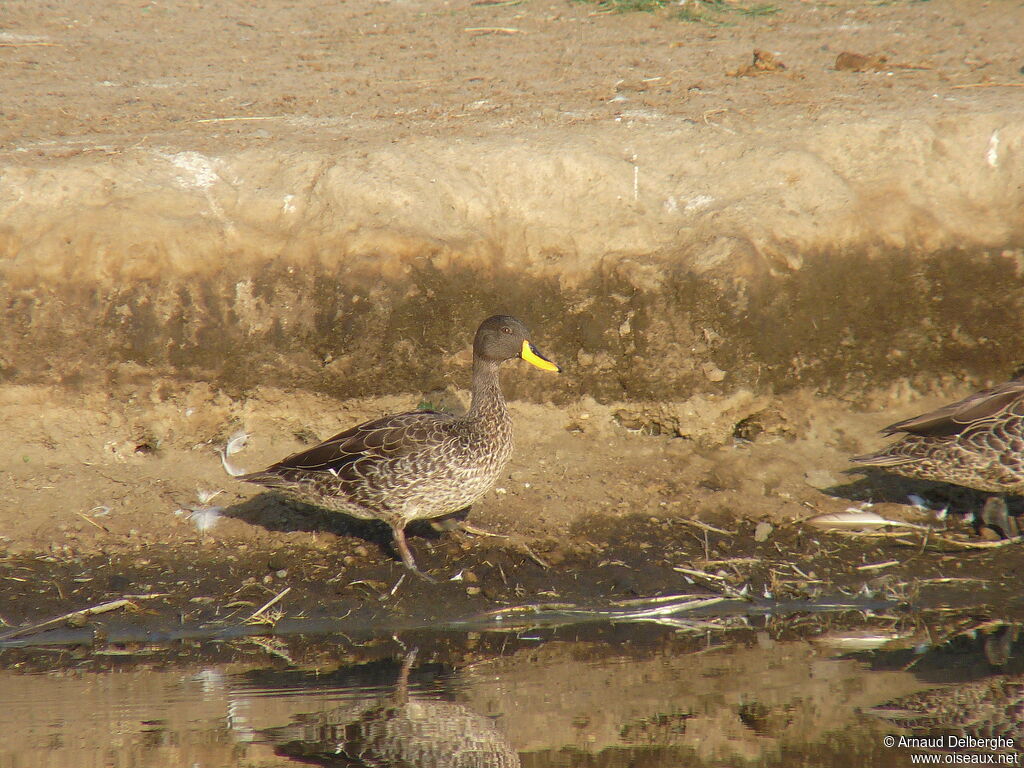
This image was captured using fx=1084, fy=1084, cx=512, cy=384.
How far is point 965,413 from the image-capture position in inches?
278

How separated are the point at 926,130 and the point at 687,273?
2223 mm

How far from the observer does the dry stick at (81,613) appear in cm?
612

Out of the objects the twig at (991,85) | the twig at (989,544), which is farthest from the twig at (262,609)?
the twig at (991,85)

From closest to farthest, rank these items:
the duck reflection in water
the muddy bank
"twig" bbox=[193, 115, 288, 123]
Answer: the duck reflection in water < the muddy bank < "twig" bbox=[193, 115, 288, 123]

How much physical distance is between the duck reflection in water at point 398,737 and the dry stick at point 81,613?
1.96 m

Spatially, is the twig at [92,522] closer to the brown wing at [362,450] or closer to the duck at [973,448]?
the brown wing at [362,450]

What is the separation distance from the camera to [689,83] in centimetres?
963

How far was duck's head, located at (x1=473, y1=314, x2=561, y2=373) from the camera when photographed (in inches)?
284

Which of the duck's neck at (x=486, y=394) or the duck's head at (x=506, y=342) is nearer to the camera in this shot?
the duck's neck at (x=486, y=394)

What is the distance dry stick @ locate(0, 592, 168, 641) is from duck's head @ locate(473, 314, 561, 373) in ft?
8.39

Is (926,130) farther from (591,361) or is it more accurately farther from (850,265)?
(591,361)

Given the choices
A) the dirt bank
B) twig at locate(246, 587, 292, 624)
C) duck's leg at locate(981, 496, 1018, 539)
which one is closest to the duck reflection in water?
twig at locate(246, 587, 292, 624)

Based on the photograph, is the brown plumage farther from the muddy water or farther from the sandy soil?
the muddy water

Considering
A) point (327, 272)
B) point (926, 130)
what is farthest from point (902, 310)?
point (327, 272)
